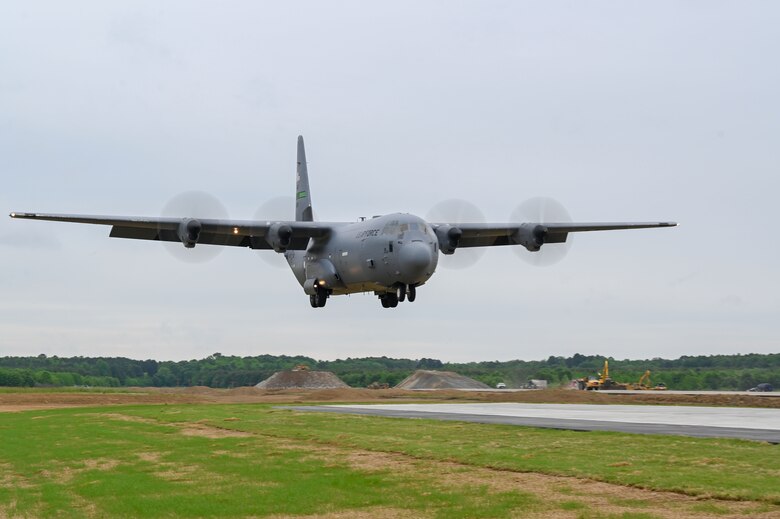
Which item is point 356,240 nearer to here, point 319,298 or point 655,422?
point 319,298

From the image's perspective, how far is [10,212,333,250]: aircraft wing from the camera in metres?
47.2

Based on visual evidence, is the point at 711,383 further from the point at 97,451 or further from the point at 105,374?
the point at 105,374

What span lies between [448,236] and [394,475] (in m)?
29.2

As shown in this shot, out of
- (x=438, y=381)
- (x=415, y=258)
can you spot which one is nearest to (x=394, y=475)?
(x=415, y=258)

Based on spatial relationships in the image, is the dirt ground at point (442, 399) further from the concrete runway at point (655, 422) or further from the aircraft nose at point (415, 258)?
the aircraft nose at point (415, 258)

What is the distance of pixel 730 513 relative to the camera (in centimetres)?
1675

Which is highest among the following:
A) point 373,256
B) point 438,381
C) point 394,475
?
point 373,256

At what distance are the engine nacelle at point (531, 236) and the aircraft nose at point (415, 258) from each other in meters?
10.7

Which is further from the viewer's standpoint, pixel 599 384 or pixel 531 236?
pixel 599 384

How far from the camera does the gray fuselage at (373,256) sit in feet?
141

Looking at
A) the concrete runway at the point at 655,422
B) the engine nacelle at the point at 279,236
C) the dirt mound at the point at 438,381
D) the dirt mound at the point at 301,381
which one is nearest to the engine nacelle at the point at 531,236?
the concrete runway at the point at 655,422

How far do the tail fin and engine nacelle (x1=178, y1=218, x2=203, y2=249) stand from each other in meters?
16.7

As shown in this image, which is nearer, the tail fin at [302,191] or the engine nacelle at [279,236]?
the engine nacelle at [279,236]

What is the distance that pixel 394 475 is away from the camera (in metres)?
22.9
